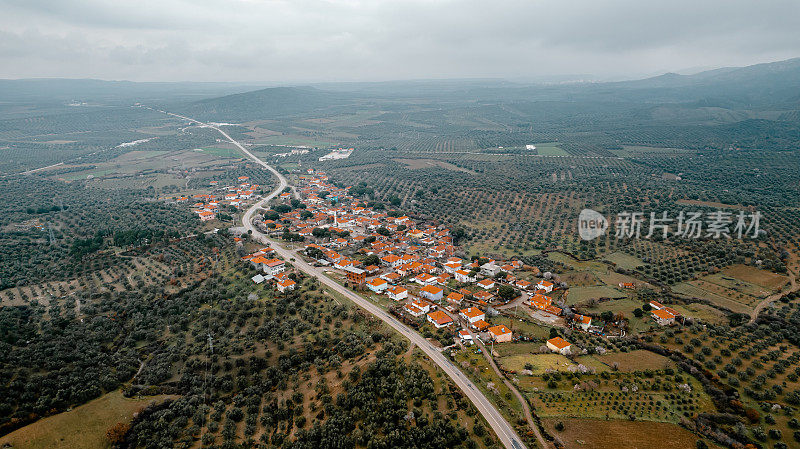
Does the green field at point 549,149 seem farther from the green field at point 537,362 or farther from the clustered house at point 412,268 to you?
the green field at point 537,362

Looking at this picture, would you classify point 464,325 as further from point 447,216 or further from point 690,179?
point 690,179

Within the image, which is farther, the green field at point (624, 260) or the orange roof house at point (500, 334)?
the green field at point (624, 260)

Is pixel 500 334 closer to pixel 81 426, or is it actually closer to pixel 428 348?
pixel 428 348

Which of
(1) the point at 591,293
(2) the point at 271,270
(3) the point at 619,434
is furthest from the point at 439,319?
(2) the point at 271,270

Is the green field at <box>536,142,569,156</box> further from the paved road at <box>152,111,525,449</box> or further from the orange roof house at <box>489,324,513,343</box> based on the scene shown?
the orange roof house at <box>489,324,513,343</box>

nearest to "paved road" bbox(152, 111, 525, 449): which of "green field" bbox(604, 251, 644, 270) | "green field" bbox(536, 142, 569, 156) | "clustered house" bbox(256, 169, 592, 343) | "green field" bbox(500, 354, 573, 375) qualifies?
"clustered house" bbox(256, 169, 592, 343)

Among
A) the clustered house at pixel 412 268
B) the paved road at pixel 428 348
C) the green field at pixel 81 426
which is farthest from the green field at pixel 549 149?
the green field at pixel 81 426

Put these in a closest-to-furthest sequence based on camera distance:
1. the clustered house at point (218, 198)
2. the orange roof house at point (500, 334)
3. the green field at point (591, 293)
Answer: the orange roof house at point (500, 334) → the green field at point (591, 293) → the clustered house at point (218, 198)

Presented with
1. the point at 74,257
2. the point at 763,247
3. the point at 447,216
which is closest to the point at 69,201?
the point at 74,257

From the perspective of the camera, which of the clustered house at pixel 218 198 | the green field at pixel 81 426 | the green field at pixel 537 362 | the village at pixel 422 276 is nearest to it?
the green field at pixel 81 426
